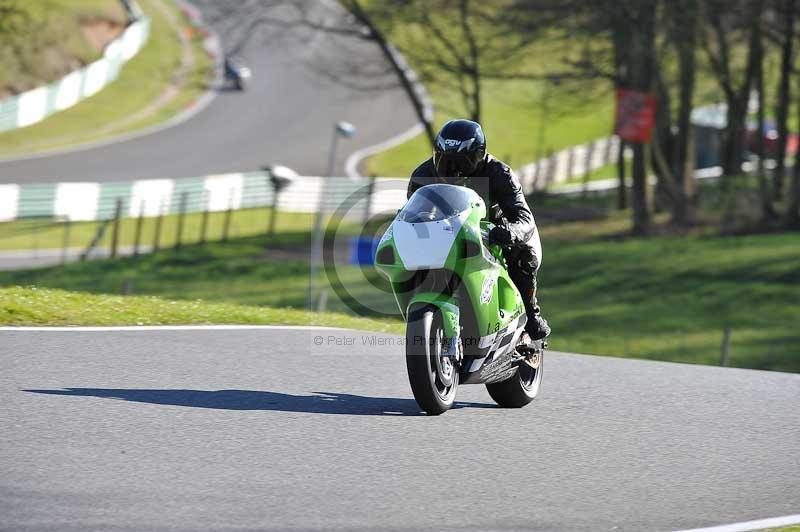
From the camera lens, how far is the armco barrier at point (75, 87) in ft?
172

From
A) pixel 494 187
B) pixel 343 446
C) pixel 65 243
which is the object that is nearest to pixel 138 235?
pixel 65 243

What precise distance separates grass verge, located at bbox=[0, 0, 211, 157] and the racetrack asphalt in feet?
4.75

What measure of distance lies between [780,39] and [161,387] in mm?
30506

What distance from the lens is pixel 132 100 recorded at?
193 feet

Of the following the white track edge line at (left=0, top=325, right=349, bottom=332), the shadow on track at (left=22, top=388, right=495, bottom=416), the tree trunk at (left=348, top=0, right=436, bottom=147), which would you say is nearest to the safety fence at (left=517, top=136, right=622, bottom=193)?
the tree trunk at (left=348, top=0, right=436, bottom=147)

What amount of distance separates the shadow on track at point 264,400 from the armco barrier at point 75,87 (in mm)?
45441

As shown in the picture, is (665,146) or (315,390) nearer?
(315,390)

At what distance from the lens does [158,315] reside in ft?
39.9

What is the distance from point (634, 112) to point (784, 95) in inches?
196

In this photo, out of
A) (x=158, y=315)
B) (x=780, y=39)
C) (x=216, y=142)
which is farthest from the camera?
(x=216, y=142)

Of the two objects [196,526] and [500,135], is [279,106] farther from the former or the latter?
[196,526]

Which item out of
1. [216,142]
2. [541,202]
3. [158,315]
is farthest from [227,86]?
[158,315]

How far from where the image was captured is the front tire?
7.70m

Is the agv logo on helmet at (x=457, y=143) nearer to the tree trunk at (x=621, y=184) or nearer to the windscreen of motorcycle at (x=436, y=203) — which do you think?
the windscreen of motorcycle at (x=436, y=203)
